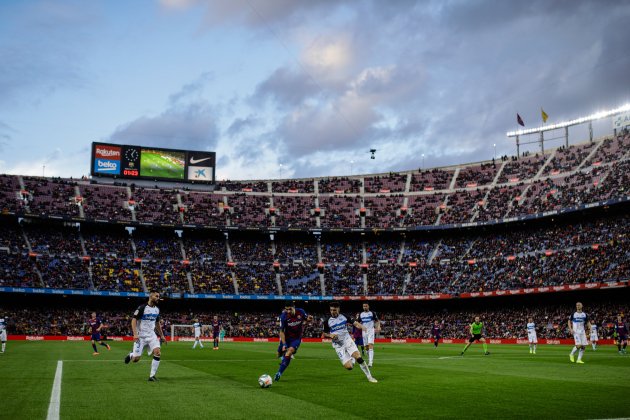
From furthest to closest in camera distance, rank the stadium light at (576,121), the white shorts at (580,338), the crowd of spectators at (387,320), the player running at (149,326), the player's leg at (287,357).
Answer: the stadium light at (576,121) → the crowd of spectators at (387,320) → the white shorts at (580,338) → the player running at (149,326) → the player's leg at (287,357)

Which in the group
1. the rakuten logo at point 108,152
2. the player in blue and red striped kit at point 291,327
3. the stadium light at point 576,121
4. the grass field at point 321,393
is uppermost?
the stadium light at point 576,121

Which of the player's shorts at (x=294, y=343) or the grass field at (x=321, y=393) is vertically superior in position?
the player's shorts at (x=294, y=343)

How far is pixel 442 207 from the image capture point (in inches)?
3401

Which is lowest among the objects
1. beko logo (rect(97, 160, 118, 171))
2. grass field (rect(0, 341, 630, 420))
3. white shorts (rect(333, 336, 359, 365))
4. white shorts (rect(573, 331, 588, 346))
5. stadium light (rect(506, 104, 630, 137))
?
grass field (rect(0, 341, 630, 420))

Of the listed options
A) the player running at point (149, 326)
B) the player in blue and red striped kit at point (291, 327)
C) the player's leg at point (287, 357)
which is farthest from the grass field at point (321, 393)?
the player in blue and red striped kit at point (291, 327)

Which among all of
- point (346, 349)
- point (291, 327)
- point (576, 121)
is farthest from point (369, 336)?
point (576, 121)

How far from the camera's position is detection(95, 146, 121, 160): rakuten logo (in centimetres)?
9119

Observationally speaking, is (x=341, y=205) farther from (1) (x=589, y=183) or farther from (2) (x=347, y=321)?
(2) (x=347, y=321)

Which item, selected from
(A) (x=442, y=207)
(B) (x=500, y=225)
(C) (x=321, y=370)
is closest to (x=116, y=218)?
(A) (x=442, y=207)

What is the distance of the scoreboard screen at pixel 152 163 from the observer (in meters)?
91.1

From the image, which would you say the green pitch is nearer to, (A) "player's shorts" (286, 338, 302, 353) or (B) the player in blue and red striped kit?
(B) the player in blue and red striped kit

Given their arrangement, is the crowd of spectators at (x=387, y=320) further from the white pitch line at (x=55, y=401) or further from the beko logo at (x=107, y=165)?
the white pitch line at (x=55, y=401)

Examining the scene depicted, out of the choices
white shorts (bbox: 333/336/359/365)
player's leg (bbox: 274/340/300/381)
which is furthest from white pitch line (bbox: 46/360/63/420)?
white shorts (bbox: 333/336/359/365)

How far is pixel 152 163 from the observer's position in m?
93.1
